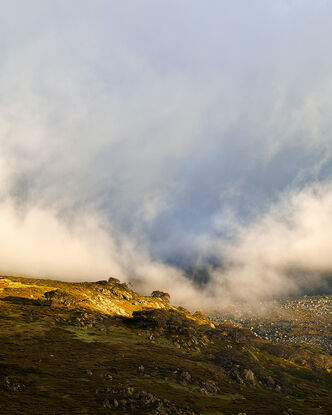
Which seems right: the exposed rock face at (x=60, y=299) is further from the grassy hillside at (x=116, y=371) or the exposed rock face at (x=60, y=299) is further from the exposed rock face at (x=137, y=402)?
the exposed rock face at (x=137, y=402)

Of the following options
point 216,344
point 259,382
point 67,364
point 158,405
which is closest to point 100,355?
point 67,364

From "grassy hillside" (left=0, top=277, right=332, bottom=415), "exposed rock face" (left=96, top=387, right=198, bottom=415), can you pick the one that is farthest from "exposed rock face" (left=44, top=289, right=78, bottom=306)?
"exposed rock face" (left=96, top=387, right=198, bottom=415)

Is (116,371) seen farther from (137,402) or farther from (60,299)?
(60,299)

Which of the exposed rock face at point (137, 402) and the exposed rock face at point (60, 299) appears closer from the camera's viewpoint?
the exposed rock face at point (137, 402)

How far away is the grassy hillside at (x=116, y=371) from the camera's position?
41219mm

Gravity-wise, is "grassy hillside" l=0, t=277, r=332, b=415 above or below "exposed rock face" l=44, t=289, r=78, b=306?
below

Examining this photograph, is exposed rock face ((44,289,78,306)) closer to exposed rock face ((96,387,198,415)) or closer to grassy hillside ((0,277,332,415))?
grassy hillside ((0,277,332,415))

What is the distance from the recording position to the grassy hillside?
41219 millimetres

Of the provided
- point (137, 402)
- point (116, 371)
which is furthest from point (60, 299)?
point (137, 402)

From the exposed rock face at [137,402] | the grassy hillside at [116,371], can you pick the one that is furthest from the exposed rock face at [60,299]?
the exposed rock face at [137,402]

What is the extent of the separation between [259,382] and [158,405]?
A: 58.7 m

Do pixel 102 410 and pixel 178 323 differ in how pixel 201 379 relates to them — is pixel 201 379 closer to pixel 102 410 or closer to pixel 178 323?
pixel 102 410

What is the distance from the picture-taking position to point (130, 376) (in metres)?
56.9

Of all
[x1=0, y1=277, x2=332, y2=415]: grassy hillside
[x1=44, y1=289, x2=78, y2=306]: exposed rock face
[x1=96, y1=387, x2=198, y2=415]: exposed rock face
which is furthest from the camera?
[x1=44, y1=289, x2=78, y2=306]: exposed rock face
